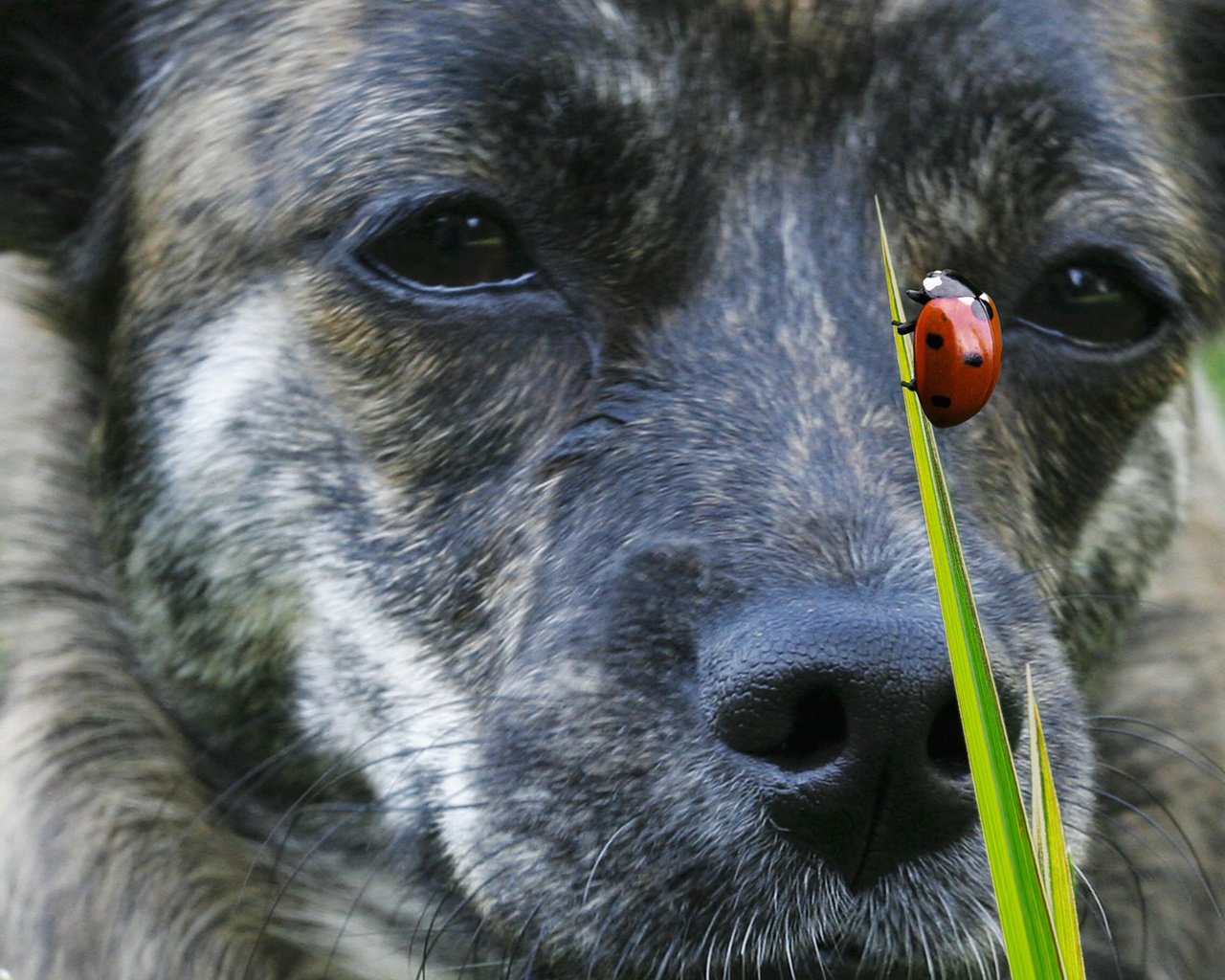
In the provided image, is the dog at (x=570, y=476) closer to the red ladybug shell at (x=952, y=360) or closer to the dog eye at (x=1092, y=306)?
the dog eye at (x=1092, y=306)

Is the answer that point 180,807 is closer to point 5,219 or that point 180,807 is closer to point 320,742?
point 320,742

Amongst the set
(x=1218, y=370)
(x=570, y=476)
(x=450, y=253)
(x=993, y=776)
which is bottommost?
(x=1218, y=370)

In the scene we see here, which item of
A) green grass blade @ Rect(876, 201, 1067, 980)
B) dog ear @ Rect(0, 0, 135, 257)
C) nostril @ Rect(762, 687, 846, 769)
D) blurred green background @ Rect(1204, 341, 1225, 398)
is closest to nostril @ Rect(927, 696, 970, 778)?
nostril @ Rect(762, 687, 846, 769)

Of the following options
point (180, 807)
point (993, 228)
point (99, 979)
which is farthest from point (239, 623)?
point (993, 228)

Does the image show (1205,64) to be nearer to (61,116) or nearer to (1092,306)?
(1092,306)

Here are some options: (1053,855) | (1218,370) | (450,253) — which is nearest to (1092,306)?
(450,253)

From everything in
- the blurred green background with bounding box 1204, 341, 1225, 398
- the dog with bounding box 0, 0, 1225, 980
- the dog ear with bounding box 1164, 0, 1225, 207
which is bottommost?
the blurred green background with bounding box 1204, 341, 1225, 398

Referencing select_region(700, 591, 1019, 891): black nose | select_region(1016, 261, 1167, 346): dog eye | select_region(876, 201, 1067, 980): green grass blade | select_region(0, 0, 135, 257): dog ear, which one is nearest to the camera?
select_region(876, 201, 1067, 980): green grass blade

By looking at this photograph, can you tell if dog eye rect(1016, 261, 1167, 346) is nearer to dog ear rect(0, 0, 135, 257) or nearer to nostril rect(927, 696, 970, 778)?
nostril rect(927, 696, 970, 778)
